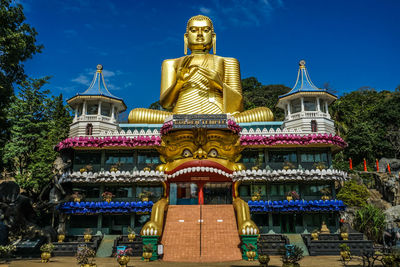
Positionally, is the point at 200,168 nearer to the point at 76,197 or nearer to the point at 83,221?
the point at 76,197

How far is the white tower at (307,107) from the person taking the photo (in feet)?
85.3

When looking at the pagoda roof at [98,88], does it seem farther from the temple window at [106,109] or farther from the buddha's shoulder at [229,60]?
the buddha's shoulder at [229,60]

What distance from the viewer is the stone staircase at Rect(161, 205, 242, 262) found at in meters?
14.7

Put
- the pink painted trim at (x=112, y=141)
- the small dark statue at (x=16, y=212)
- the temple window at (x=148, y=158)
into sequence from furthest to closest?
the temple window at (x=148, y=158) < the pink painted trim at (x=112, y=141) < the small dark statue at (x=16, y=212)

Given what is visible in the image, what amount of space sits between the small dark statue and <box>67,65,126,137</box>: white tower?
9.14 m

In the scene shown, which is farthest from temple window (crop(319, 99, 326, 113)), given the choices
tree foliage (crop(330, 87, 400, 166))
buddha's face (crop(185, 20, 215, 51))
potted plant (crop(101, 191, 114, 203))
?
potted plant (crop(101, 191, 114, 203))

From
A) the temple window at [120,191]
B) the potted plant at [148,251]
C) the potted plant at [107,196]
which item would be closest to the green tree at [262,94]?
the temple window at [120,191]

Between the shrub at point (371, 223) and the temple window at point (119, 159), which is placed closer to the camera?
the temple window at point (119, 159)

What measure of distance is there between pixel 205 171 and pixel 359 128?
29518 mm

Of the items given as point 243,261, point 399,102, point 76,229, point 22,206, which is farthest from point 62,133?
point 399,102

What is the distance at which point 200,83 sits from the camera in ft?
79.2

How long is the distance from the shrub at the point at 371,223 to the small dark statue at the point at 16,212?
23.0 m

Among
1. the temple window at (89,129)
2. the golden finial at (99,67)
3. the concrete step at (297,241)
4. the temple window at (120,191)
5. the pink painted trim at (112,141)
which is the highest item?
the golden finial at (99,67)

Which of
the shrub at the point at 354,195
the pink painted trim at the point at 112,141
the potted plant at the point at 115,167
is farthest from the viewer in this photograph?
the shrub at the point at 354,195
